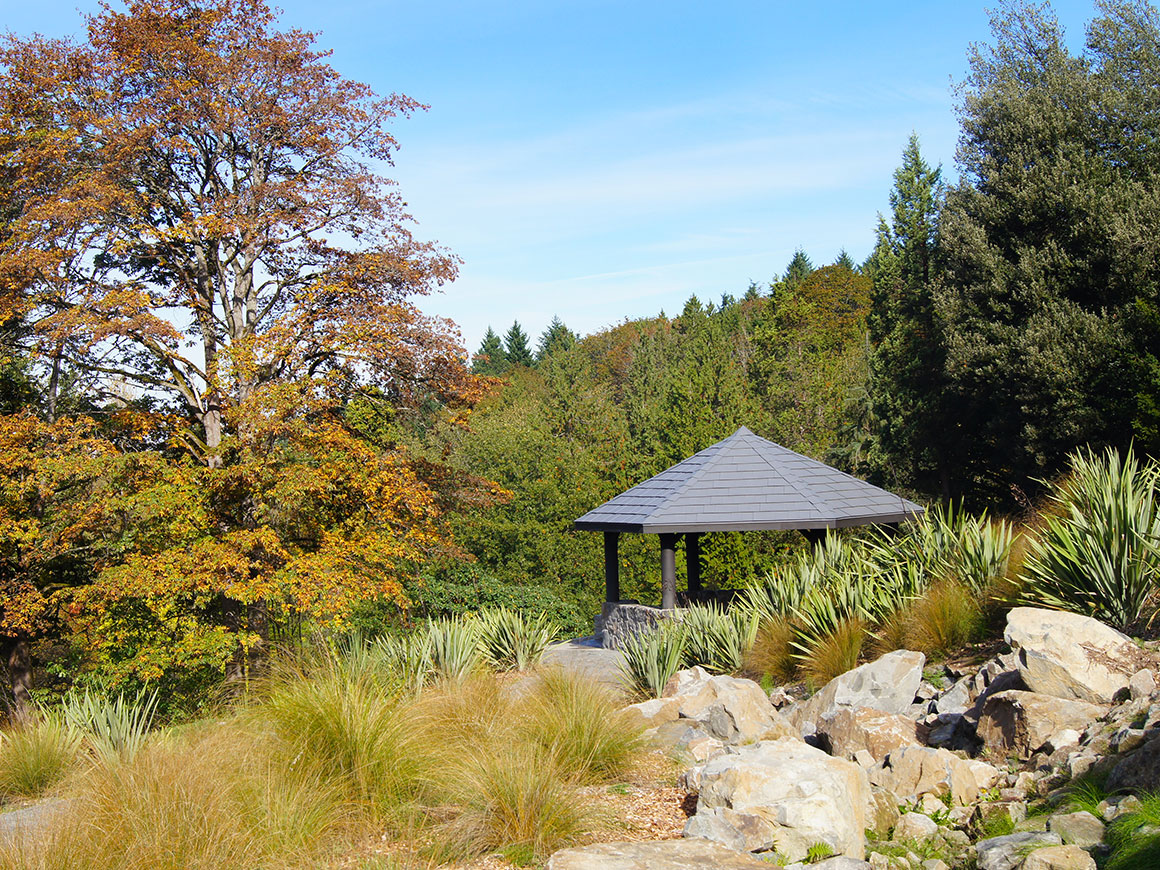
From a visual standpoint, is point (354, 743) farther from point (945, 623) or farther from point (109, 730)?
point (945, 623)

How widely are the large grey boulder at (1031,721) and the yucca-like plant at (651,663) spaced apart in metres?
2.98

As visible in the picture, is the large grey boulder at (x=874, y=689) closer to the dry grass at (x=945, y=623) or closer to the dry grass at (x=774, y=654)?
the dry grass at (x=945, y=623)

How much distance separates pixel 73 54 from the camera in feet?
44.8

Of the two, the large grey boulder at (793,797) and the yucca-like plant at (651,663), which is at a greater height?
the large grey boulder at (793,797)

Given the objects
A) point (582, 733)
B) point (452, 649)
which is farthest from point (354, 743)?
point (452, 649)

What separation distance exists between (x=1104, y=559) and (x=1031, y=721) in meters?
1.75

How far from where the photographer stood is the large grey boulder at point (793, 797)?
449 centimetres

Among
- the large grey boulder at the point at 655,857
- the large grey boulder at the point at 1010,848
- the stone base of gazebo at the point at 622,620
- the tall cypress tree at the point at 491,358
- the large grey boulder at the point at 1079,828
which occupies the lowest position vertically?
the stone base of gazebo at the point at 622,620

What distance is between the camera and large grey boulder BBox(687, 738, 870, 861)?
14.7 ft

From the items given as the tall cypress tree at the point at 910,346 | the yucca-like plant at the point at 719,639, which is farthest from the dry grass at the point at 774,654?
the tall cypress tree at the point at 910,346

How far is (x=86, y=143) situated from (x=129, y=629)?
7.28 m

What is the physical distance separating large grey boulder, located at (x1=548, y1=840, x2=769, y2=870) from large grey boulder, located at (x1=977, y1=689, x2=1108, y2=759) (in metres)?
2.47

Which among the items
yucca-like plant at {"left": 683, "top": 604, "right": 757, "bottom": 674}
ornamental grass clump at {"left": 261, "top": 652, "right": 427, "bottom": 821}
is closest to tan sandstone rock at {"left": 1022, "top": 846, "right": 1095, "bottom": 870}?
ornamental grass clump at {"left": 261, "top": 652, "right": 427, "bottom": 821}

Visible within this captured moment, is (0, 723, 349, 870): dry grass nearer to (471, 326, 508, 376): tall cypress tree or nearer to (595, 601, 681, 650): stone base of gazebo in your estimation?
(595, 601, 681, 650): stone base of gazebo
